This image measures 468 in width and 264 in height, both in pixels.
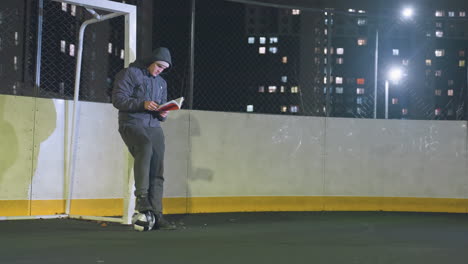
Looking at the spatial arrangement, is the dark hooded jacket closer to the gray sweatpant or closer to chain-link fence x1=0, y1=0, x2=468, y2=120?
the gray sweatpant

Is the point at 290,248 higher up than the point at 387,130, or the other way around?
the point at 387,130

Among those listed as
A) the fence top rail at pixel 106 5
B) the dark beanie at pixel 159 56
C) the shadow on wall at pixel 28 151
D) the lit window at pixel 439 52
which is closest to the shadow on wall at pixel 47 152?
the shadow on wall at pixel 28 151

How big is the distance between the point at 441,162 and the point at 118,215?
4.69 meters

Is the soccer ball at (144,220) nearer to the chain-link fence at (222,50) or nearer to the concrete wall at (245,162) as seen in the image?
the concrete wall at (245,162)

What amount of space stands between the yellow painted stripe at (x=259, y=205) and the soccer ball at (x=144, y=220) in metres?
1.59

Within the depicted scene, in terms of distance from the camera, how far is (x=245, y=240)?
4.64m

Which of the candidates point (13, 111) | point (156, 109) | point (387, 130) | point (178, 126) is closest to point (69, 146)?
point (13, 111)

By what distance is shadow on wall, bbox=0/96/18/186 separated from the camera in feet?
19.3

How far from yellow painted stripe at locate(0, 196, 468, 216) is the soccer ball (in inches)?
62.8

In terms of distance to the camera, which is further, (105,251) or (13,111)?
(13,111)

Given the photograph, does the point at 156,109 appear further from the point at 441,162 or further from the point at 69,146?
the point at 441,162

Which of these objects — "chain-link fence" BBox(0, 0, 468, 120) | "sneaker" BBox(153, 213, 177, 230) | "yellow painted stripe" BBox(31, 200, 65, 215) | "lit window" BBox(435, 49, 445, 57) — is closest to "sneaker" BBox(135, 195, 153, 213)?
"sneaker" BBox(153, 213, 177, 230)

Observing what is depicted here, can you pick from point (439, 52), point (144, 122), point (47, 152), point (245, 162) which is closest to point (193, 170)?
point (245, 162)

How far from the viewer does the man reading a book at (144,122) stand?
4.94m
